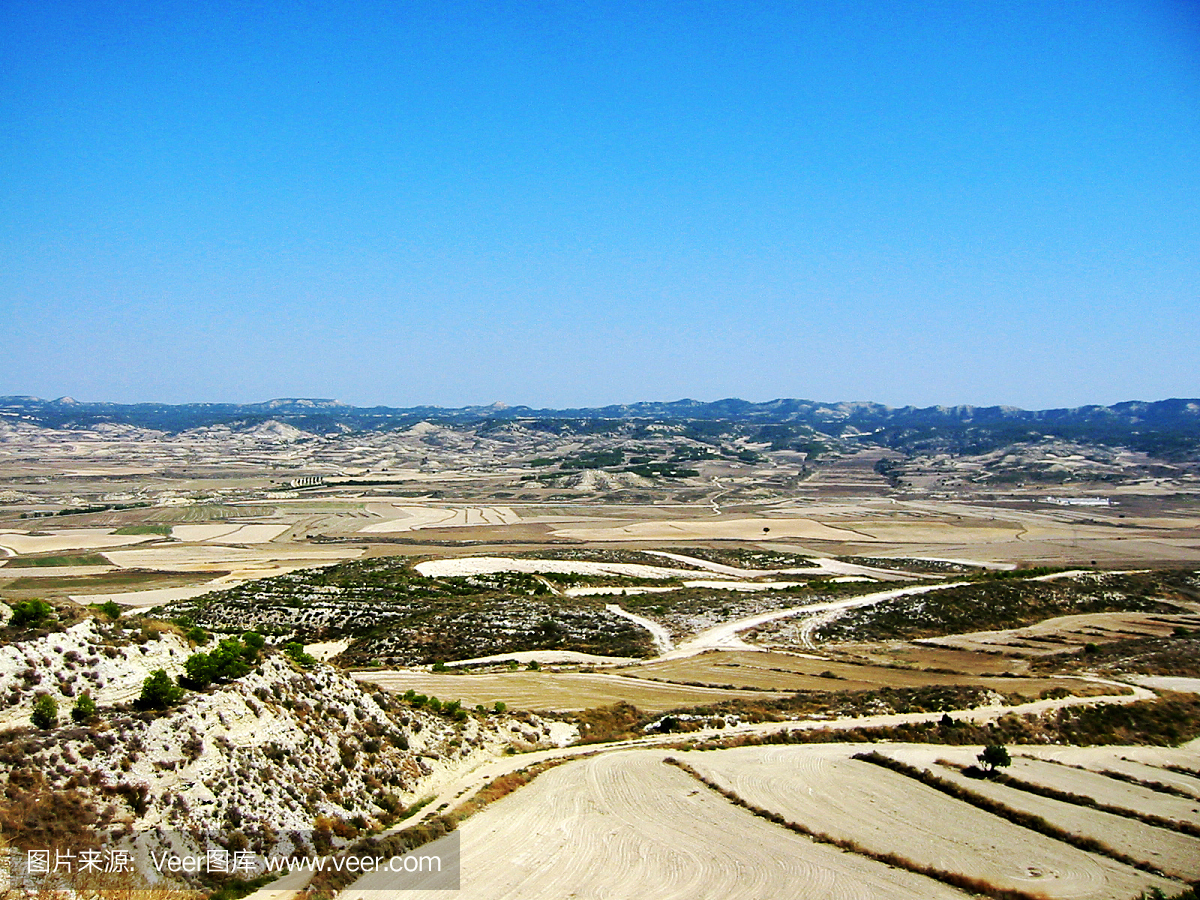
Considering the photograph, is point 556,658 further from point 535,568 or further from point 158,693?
point 535,568

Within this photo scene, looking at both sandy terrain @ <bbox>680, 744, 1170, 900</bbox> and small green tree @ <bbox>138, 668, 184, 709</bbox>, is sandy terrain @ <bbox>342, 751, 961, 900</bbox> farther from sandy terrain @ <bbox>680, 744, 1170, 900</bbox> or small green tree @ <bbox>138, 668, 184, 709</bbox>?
small green tree @ <bbox>138, 668, 184, 709</bbox>

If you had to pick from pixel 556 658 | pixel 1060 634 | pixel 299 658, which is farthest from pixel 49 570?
pixel 1060 634

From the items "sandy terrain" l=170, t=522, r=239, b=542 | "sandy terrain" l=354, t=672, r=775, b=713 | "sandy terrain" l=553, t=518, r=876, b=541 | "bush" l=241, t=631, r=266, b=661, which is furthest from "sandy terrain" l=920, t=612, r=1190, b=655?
"sandy terrain" l=170, t=522, r=239, b=542

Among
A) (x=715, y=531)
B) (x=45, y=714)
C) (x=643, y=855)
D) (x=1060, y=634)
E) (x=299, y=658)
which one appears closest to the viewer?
(x=45, y=714)

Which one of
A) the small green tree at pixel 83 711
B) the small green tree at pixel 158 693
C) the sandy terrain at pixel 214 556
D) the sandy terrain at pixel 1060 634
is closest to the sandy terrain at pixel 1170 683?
the sandy terrain at pixel 1060 634

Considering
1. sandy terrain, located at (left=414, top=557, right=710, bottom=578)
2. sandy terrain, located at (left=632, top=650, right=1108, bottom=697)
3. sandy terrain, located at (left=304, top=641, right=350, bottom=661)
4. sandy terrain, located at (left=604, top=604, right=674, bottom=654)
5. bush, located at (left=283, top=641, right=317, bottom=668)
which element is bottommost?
sandy terrain, located at (left=414, top=557, right=710, bottom=578)

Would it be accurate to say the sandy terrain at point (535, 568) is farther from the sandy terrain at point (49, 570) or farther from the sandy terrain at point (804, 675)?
the sandy terrain at point (49, 570)
